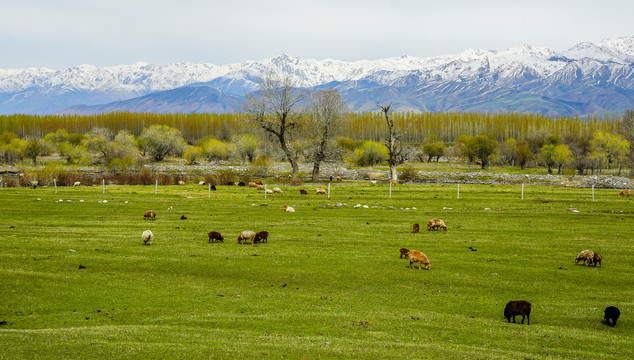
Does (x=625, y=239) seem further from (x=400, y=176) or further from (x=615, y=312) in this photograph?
(x=400, y=176)

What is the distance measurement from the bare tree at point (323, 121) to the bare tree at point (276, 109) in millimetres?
3590

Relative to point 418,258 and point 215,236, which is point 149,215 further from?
point 418,258

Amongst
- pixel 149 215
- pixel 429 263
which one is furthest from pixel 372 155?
A: pixel 429 263

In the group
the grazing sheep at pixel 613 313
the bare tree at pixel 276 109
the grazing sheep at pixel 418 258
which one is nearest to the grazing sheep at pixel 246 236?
the grazing sheep at pixel 418 258

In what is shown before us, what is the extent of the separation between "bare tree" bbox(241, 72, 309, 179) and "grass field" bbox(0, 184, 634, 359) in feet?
131

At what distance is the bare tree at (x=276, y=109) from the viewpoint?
2827 inches

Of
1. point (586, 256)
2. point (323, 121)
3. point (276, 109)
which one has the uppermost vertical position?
point (276, 109)

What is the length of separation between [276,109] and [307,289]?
2336 inches

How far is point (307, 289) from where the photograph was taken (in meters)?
15.8

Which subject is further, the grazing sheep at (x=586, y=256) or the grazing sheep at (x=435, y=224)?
the grazing sheep at (x=435, y=224)

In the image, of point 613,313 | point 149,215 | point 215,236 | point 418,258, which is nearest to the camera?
point 613,313

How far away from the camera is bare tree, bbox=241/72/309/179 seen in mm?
71812

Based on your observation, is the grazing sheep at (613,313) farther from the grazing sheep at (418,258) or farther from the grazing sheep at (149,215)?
the grazing sheep at (149,215)

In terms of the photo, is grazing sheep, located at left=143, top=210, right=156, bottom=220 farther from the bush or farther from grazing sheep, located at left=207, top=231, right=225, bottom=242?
the bush
